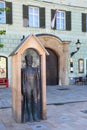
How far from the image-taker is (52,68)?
20906 millimetres

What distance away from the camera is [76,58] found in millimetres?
21328

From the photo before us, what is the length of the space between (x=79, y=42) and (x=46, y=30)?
2741mm

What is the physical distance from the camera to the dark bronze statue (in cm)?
789

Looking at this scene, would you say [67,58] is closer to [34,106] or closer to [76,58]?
[76,58]

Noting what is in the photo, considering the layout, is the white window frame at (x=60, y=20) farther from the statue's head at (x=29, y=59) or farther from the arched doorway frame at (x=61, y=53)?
the statue's head at (x=29, y=59)

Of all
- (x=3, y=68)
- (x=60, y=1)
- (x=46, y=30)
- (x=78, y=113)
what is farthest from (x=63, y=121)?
(x=60, y=1)

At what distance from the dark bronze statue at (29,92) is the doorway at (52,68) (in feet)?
41.3

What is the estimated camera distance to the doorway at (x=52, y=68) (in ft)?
67.8

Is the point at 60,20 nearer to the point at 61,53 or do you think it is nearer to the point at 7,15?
the point at 61,53

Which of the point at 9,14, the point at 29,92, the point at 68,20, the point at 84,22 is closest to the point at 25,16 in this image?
the point at 9,14

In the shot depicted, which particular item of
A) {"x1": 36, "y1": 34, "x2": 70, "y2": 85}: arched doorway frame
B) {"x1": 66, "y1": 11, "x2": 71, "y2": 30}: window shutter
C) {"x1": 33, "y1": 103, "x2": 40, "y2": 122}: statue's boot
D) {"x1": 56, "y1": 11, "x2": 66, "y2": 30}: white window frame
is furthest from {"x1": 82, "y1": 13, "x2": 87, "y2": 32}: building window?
{"x1": 33, "y1": 103, "x2": 40, "y2": 122}: statue's boot

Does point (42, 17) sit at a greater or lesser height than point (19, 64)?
greater

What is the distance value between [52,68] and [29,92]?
13.1 m

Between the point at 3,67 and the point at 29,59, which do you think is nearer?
the point at 29,59
